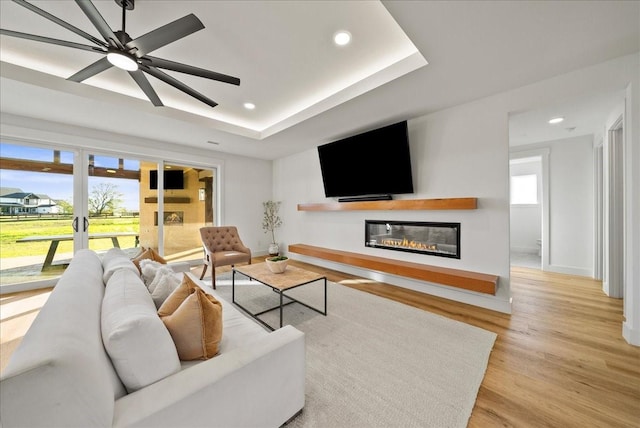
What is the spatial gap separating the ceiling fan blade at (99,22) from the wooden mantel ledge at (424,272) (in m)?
3.53

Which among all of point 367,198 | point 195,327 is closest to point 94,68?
point 195,327

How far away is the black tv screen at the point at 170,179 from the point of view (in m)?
4.57

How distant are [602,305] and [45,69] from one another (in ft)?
22.2

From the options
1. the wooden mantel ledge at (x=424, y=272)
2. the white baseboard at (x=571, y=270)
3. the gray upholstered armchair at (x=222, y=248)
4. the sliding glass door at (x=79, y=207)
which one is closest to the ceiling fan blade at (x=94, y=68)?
the gray upholstered armchair at (x=222, y=248)

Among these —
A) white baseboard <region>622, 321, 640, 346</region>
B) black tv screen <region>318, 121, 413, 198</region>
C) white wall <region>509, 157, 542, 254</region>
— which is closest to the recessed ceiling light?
black tv screen <region>318, 121, 413, 198</region>

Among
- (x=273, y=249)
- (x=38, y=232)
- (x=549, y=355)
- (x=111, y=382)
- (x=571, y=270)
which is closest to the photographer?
(x=111, y=382)

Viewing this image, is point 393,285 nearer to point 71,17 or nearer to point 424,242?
point 424,242

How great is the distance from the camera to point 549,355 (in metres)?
1.92

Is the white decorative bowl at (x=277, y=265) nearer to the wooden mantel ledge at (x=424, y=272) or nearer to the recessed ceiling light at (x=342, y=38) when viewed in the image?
the wooden mantel ledge at (x=424, y=272)

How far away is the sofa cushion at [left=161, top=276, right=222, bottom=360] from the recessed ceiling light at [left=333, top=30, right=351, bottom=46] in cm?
229

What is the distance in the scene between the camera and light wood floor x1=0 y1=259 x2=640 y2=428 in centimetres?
141

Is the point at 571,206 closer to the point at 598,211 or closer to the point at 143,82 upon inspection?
the point at 598,211

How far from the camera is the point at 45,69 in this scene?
Answer: 2.60 m

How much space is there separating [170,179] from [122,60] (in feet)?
11.3
